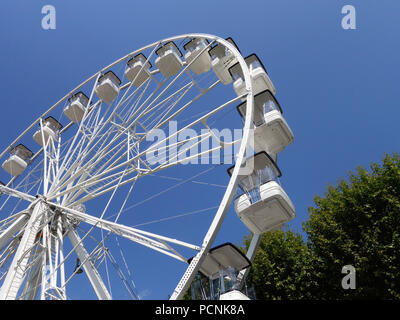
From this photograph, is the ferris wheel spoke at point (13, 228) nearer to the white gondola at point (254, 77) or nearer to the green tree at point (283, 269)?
the white gondola at point (254, 77)

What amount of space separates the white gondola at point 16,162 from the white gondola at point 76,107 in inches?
98.1

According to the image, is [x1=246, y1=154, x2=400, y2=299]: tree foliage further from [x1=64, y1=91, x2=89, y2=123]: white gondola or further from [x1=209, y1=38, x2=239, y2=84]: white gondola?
[x1=64, y1=91, x2=89, y2=123]: white gondola

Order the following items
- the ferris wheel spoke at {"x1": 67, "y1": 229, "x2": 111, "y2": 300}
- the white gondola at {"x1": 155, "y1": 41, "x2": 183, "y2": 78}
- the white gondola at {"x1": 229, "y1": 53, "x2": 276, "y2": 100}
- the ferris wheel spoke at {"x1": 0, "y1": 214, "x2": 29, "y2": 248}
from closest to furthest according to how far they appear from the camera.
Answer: the ferris wheel spoke at {"x1": 67, "y1": 229, "x2": 111, "y2": 300} → the ferris wheel spoke at {"x1": 0, "y1": 214, "x2": 29, "y2": 248} → the white gondola at {"x1": 229, "y1": 53, "x2": 276, "y2": 100} → the white gondola at {"x1": 155, "y1": 41, "x2": 183, "y2": 78}

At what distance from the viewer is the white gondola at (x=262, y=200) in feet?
36.1

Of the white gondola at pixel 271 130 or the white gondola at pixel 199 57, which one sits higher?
the white gondola at pixel 199 57

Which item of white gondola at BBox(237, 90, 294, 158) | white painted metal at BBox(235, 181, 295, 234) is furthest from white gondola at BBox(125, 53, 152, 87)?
white painted metal at BBox(235, 181, 295, 234)

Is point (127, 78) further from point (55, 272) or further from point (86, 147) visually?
point (55, 272)

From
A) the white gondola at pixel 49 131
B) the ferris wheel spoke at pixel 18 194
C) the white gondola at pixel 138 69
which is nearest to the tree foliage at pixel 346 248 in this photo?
the white gondola at pixel 138 69

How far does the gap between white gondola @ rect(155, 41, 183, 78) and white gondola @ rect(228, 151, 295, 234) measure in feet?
18.9

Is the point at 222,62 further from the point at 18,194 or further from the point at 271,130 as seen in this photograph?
the point at 18,194

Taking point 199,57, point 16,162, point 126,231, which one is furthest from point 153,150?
point 16,162

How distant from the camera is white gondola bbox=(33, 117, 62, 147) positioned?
56.0 ft

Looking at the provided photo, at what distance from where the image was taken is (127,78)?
1689cm

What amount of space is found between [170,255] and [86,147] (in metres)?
6.57
